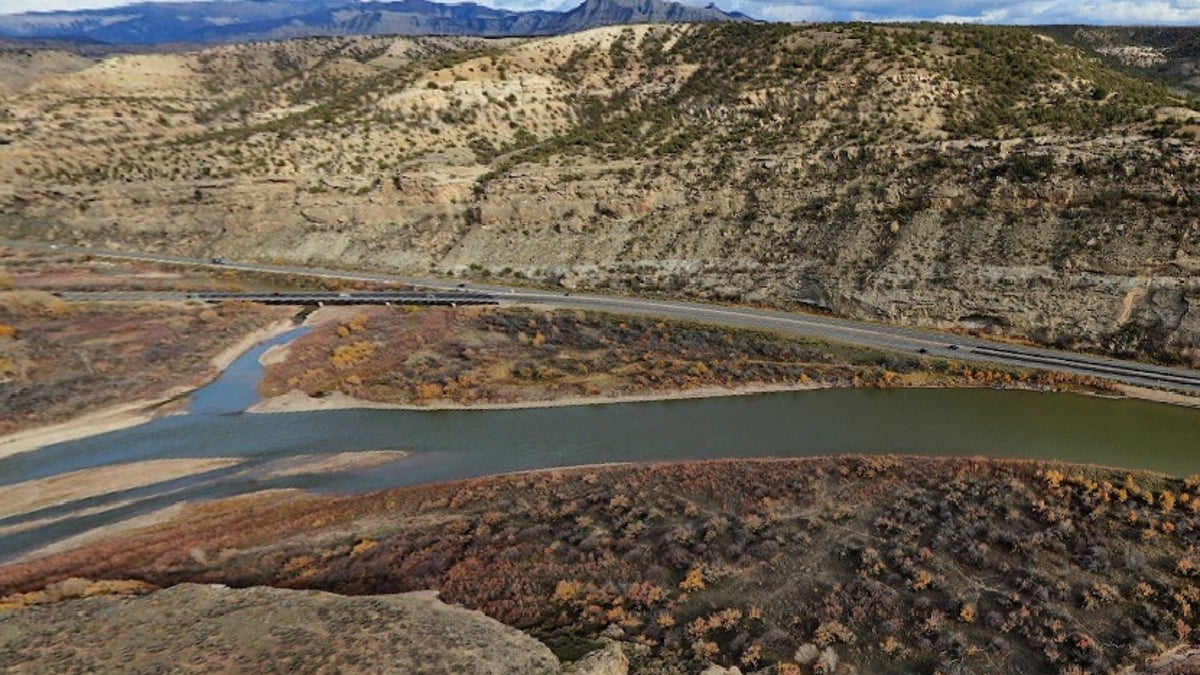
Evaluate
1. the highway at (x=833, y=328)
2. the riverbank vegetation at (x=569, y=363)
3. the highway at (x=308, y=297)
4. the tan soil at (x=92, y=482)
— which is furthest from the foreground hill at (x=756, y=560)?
the highway at (x=308, y=297)

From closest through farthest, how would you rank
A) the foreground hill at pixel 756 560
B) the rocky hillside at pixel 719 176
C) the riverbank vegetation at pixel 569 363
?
the foreground hill at pixel 756 560 < the riverbank vegetation at pixel 569 363 < the rocky hillside at pixel 719 176

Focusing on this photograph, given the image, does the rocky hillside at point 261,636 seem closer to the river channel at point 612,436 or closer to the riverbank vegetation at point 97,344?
the river channel at point 612,436

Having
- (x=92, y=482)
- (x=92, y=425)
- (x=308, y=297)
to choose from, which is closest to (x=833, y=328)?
(x=308, y=297)

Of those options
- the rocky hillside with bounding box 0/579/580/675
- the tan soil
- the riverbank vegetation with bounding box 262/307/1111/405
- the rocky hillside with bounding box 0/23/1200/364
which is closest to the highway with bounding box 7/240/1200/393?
the riverbank vegetation with bounding box 262/307/1111/405

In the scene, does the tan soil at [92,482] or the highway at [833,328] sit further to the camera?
the highway at [833,328]

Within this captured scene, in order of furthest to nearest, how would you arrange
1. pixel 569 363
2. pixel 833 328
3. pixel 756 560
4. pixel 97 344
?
pixel 833 328
pixel 97 344
pixel 569 363
pixel 756 560

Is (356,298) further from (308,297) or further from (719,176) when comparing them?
(719,176)

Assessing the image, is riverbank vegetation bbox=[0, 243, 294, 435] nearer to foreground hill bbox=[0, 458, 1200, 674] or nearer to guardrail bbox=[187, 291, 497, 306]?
guardrail bbox=[187, 291, 497, 306]
